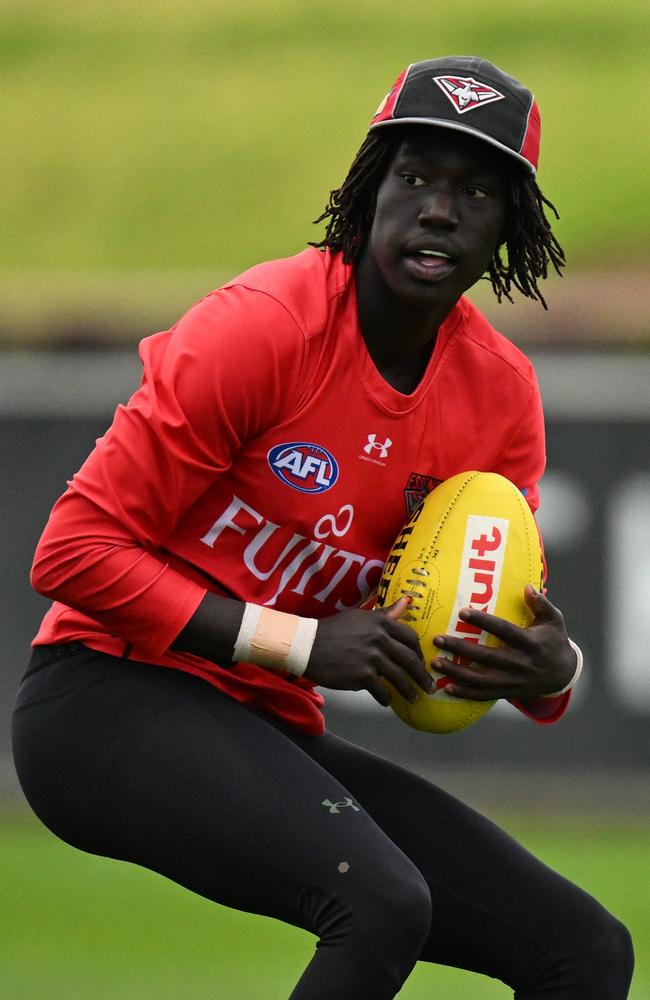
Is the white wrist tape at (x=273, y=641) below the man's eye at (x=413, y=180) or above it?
below

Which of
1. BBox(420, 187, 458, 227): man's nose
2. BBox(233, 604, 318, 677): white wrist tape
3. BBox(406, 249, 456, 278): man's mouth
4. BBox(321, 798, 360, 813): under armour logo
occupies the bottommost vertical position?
BBox(321, 798, 360, 813): under armour logo

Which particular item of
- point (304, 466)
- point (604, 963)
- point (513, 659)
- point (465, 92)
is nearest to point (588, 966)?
point (604, 963)

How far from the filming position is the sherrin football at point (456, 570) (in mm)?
3275

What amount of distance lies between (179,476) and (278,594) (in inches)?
14.5

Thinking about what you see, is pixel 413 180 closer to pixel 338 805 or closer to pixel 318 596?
pixel 318 596

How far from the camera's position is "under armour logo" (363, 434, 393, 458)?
10.8 feet

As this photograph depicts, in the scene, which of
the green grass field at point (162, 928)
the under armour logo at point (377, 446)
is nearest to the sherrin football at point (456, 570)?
the under armour logo at point (377, 446)

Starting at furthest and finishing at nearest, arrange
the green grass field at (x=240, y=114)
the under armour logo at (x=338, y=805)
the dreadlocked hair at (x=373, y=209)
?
the green grass field at (x=240, y=114) < the dreadlocked hair at (x=373, y=209) < the under armour logo at (x=338, y=805)

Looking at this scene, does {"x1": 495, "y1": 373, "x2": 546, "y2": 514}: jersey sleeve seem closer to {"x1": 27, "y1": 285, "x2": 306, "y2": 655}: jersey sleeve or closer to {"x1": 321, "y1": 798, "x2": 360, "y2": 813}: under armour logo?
{"x1": 27, "y1": 285, "x2": 306, "y2": 655}: jersey sleeve

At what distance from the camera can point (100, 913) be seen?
6.70 m

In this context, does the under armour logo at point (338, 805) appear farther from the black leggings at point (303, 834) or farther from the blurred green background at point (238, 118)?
the blurred green background at point (238, 118)

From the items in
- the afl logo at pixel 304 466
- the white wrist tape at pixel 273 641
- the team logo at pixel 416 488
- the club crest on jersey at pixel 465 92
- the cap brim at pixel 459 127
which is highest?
the club crest on jersey at pixel 465 92

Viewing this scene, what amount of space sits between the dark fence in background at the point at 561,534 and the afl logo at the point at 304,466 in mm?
4274

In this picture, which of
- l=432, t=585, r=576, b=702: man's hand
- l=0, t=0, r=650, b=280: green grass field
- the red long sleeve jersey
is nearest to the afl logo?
the red long sleeve jersey
